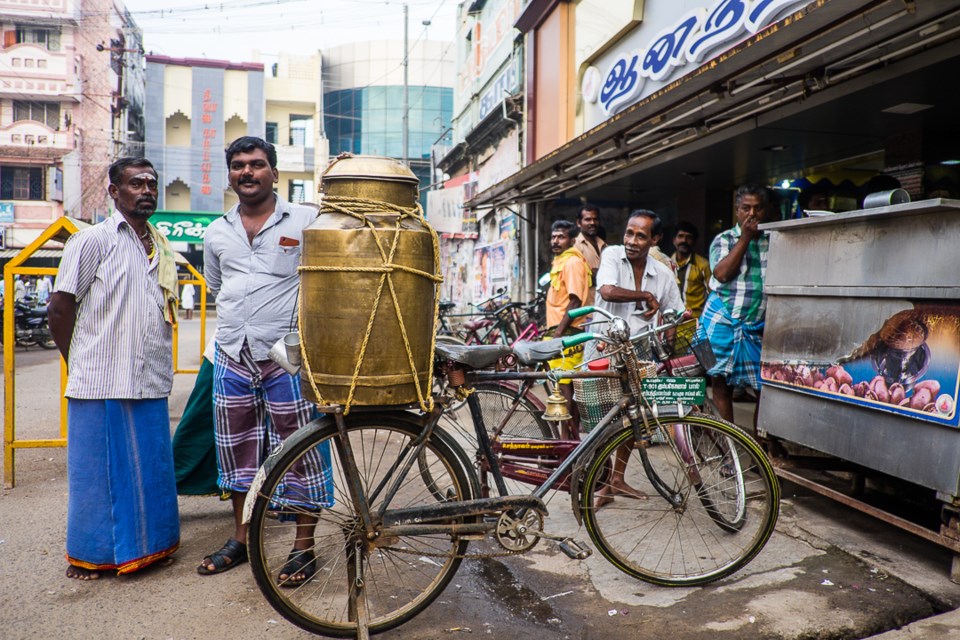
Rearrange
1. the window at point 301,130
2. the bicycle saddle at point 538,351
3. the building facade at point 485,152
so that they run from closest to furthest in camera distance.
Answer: the bicycle saddle at point 538,351
the building facade at point 485,152
the window at point 301,130

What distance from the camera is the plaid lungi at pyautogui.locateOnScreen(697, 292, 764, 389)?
4387 millimetres

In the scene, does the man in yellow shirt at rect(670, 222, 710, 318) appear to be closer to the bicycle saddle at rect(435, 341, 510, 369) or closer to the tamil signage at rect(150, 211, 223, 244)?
the bicycle saddle at rect(435, 341, 510, 369)

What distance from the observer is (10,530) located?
12.3ft

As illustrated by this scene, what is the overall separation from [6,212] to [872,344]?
30458 mm

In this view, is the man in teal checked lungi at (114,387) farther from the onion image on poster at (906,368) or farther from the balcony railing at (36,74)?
the balcony railing at (36,74)

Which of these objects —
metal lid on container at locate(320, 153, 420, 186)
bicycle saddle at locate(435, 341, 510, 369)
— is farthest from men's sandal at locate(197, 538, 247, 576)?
metal lid on container at locate(320, 153, 420, 186)

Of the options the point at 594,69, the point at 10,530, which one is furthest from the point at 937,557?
the point at 594,69

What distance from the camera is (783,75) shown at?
4.10 m

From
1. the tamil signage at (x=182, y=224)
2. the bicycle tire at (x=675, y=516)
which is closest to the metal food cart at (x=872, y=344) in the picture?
the bicycle tire at (x=675, y=516)

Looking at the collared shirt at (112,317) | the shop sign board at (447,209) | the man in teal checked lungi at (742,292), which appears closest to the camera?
the collared shirt at (112,317)

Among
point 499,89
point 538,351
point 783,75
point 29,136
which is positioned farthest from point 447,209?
point 29,136

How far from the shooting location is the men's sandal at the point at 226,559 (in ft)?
10.5

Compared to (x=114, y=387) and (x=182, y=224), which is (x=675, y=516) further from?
(x=182, y=224)

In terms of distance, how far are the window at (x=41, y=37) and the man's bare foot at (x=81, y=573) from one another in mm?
30275
